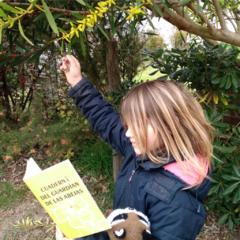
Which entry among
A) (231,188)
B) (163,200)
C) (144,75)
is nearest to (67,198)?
(163,200)

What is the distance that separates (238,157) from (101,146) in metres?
1.45

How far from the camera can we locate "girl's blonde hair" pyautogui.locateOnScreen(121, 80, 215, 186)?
2.82 ft

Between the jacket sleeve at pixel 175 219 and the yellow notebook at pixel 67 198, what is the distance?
20 centimetres

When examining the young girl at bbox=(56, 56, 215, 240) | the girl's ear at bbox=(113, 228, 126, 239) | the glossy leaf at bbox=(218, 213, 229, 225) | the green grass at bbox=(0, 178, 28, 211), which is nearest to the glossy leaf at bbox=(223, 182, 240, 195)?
the glossy leaf at bbox=(218, 213, 229, 225)

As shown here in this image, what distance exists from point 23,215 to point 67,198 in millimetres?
1883

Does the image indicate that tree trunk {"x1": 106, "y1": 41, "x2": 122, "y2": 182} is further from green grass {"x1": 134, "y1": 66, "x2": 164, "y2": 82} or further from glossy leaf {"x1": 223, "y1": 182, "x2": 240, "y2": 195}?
glossy leaf {"x1": 223, "y1": 182, "x2": 240, "y2": 195}

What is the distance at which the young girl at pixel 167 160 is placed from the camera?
0.78m

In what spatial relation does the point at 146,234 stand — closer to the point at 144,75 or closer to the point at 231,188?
the point at 231,188

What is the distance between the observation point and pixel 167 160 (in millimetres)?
843

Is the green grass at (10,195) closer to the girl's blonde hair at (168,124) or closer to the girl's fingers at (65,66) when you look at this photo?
the girl's fingers at (65,66)

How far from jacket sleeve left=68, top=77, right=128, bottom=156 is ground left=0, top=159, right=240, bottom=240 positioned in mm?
1359

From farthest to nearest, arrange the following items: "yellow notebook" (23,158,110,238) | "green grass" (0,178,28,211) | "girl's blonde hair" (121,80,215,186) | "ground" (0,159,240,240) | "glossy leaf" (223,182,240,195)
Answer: "green grass" (0,178,28,211) < "ground" (0,159,240,240) < "glossy leaf" (223,182,240,195) < "girl's blonde hair" (121,80,215,186) < "yellow notebook" (23,158,110,238)

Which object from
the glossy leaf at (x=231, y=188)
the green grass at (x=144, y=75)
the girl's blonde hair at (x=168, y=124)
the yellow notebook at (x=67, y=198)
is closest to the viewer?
the yellow notebook at (x=67, y=198)

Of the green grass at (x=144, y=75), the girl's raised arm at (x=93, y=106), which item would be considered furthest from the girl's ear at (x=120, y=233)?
the green grass at (x=144, y=75)
